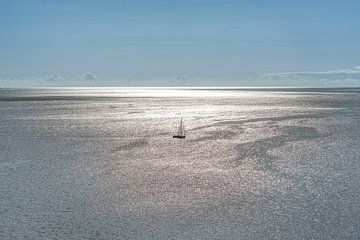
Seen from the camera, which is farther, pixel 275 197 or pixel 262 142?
pixel 262 142

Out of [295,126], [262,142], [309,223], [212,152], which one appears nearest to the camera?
[309,223]

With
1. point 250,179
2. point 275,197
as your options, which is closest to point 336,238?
point 275,197

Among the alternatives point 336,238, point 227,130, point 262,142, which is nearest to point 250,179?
point 336,238

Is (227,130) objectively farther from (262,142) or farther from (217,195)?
(217,195)

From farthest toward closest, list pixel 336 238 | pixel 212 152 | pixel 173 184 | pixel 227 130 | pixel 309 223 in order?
pixel 227 130, pixel 212 152, pixel 173 184, pixel 309 223, pixel 336 238

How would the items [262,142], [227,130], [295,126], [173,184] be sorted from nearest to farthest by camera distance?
[173,184] → [262,142] → [227,130] → [295,126]

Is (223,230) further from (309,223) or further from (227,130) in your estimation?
(227,130)

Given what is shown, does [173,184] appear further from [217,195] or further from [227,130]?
[227,130]

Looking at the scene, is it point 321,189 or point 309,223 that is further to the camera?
point 321,189

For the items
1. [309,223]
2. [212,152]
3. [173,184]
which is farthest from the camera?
[212,152]
